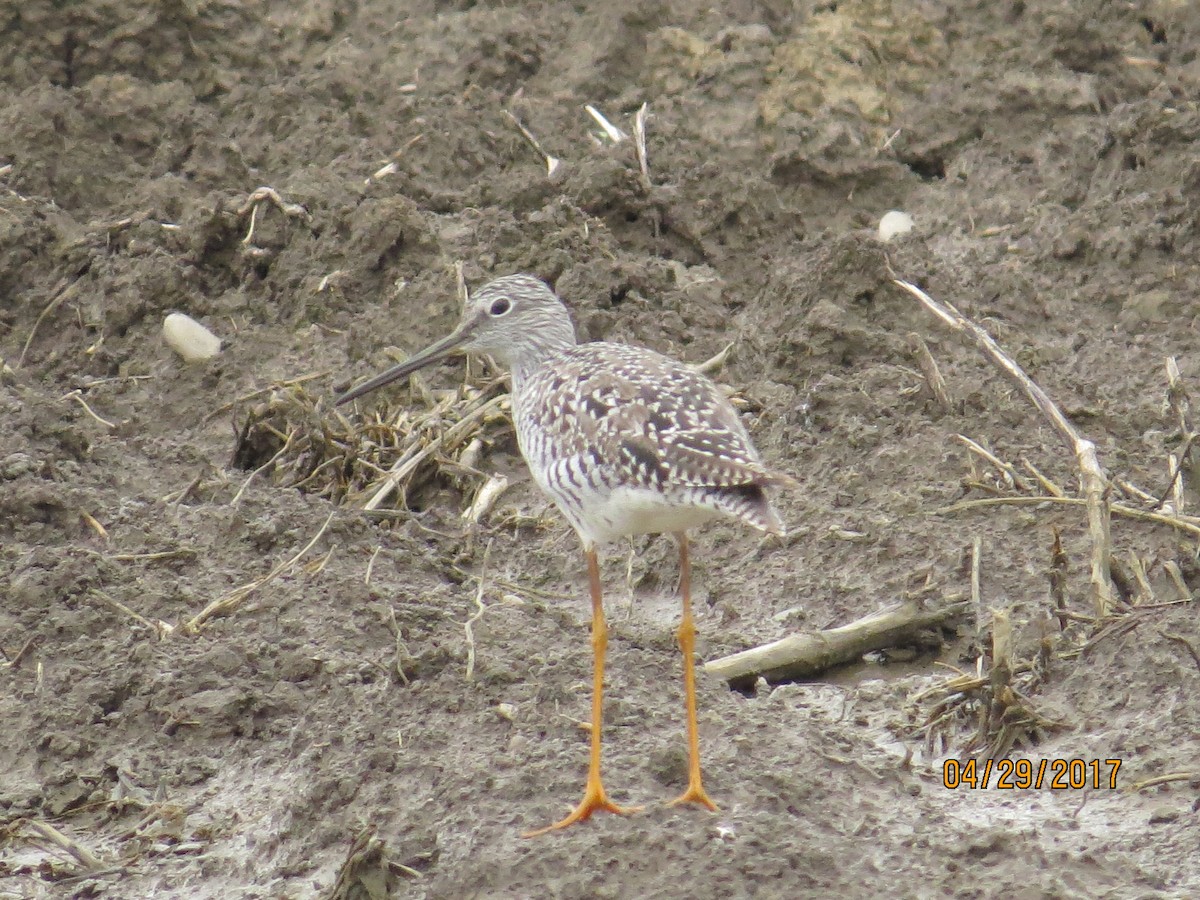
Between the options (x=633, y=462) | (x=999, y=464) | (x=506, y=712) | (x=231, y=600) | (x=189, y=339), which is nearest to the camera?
(x=633, y=462)

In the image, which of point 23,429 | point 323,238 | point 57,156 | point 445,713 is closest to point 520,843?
point 445,713

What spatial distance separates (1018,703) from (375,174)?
5434 mm

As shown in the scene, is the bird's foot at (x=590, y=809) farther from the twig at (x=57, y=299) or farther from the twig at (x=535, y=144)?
the twig at (x=535, y=144)

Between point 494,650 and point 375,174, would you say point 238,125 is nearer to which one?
point 375,174

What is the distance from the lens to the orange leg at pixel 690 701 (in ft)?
18.9

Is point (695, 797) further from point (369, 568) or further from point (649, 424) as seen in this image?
point (369, 568)

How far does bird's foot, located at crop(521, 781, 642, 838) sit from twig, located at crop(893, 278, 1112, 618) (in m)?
2.04

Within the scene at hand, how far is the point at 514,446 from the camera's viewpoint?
8773mm

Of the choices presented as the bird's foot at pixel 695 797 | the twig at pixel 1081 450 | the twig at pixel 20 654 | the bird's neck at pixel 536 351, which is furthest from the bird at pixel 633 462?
the twig at pixel 20 654

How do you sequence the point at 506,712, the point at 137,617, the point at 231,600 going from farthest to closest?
the point at 231,600
the point at 137,617
the point at 506,712

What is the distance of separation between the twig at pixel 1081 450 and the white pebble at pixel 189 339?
3.53 m

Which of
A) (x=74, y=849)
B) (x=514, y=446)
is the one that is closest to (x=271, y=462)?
(x=514, y=446)

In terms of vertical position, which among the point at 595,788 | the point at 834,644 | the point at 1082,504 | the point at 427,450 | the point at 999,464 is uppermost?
the point at 595,788
